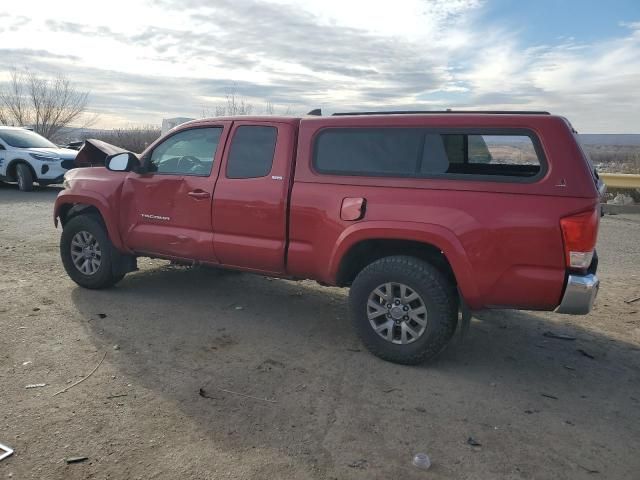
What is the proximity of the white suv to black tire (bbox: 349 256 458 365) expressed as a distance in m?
12.4

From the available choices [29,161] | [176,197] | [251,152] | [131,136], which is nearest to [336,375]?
[251,152]

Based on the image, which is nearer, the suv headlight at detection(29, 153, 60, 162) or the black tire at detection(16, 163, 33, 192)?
the suv headlight at detection(29, 153, 60, 162)

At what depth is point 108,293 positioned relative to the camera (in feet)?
19.1

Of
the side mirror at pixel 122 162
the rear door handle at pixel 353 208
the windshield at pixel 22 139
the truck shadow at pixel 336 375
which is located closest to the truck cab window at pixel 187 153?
the side mirror at pixel 122 162

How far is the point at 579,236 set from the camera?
3.58 metres

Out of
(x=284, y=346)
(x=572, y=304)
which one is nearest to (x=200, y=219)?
(x=284, y=346)

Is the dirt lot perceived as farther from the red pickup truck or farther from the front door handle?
the front door handle

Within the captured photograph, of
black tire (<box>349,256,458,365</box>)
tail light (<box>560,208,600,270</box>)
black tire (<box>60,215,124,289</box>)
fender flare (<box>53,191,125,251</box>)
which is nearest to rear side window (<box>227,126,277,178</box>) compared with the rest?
black tire (<box>349,256,458,365</box>)

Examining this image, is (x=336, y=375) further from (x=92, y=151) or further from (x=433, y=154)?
(x=92, y=151)

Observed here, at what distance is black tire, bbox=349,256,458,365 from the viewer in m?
4.04

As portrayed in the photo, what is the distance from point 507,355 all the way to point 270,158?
2.62 metres

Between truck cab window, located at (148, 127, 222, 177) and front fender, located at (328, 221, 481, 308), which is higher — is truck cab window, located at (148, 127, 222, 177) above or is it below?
above

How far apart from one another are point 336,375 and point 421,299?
0.85 metres

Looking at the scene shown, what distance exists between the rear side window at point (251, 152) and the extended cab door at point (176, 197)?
16 centimetres
